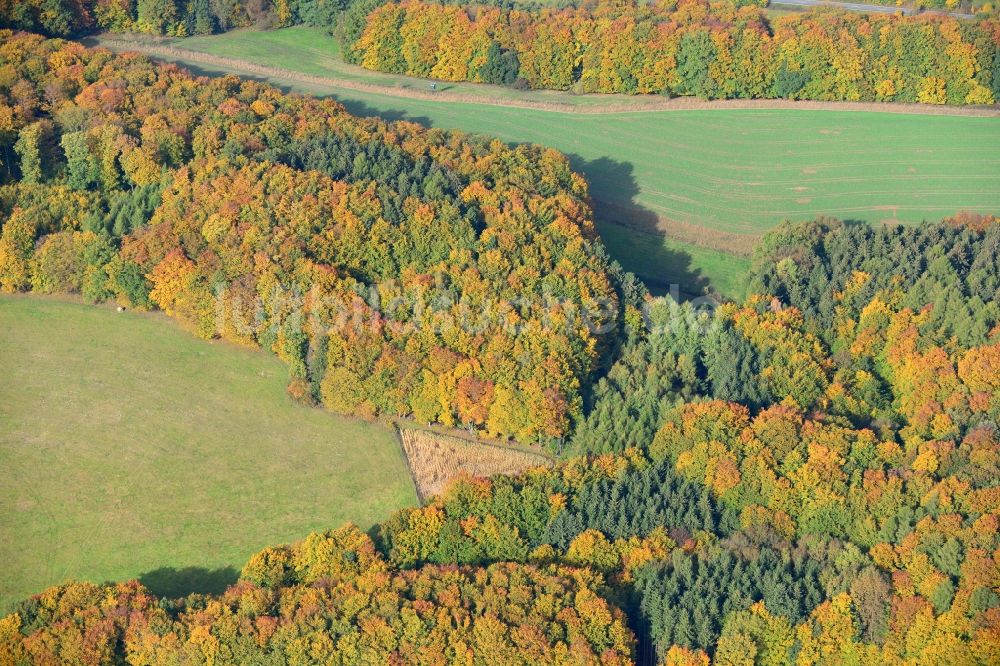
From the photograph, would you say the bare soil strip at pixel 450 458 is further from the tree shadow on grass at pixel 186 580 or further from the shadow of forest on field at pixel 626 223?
the shadow of forest on field at pixel 626 223

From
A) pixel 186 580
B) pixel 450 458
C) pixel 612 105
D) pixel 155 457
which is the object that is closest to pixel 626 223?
pixel 612 105

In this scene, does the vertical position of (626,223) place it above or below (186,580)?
above

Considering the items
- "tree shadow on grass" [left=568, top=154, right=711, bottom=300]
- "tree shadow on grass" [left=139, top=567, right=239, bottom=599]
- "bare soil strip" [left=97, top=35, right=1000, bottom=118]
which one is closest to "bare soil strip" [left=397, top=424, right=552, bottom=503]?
"tree shadow on grass" [left=139, top=567, right=239, bottom=599]

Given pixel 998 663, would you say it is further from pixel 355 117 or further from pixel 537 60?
pixel 537 60

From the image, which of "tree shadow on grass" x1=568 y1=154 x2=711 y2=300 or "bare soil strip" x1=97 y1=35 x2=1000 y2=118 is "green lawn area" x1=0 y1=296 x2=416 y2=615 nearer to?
"tree shadow on grass" x1=568 y1=154 x2=711 y2=300

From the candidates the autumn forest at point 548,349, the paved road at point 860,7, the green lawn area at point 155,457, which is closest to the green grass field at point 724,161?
the autumn forest at point 548,349

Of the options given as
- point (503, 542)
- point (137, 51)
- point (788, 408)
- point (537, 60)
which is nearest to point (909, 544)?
point (788, 408)

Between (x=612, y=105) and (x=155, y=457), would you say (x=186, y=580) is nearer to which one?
(x=155, y=457)
